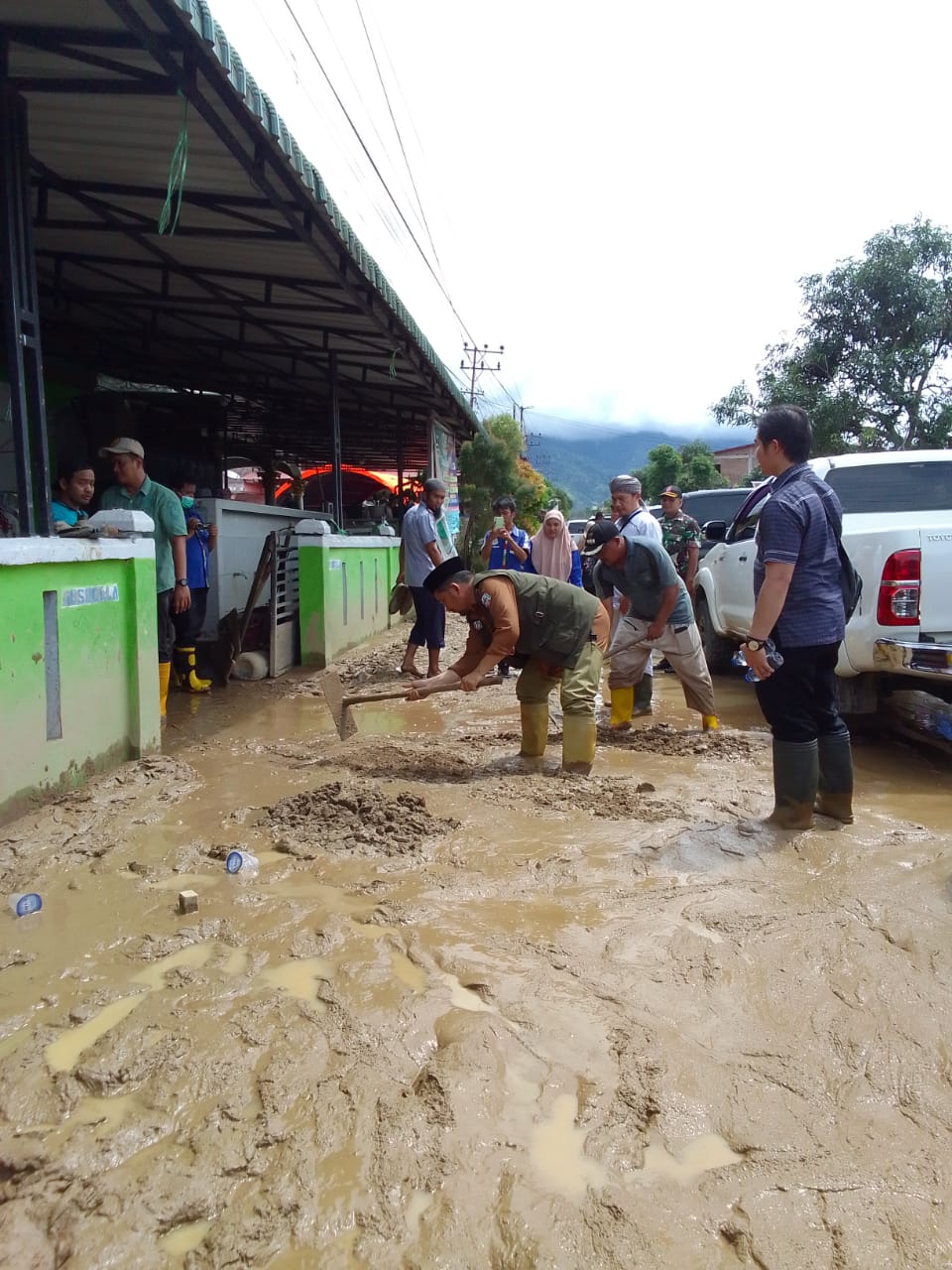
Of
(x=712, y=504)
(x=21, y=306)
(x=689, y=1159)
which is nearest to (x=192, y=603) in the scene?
(x=21, y=306)

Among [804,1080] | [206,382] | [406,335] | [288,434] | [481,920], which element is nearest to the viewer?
[804,1080]

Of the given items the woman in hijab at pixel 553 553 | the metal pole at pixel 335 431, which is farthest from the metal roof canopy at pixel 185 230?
the woman in hijab at pixel 553 553

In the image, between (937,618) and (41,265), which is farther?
(41,265)

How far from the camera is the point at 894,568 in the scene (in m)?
4.70

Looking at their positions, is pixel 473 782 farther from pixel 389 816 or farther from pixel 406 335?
pixel 406 335

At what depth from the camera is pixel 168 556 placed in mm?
5508

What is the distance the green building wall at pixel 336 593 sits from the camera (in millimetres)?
8359

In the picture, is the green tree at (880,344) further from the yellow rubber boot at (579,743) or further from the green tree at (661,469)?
the green tree at (661,469)

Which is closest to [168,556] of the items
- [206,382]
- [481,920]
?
[481,920]

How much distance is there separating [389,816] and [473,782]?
779mm

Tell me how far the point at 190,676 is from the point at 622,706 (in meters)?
3.51

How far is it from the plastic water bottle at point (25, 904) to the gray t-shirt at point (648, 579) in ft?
12.2

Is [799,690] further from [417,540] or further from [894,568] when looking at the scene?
[417,540]

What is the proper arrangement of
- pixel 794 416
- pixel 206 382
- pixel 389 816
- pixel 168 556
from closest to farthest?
pixel 794 416, pixel 389 816, pixel 168 556, pixel 206 382
